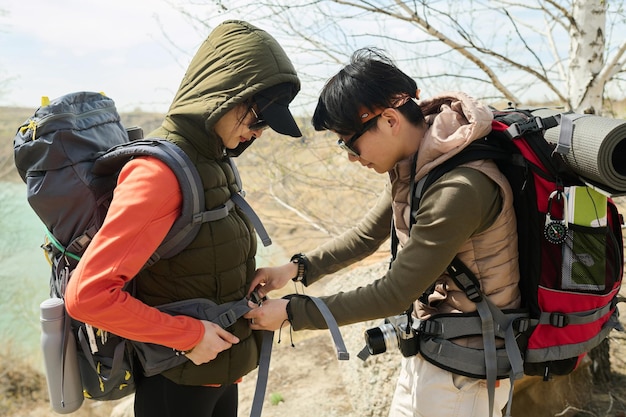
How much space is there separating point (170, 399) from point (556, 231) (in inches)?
53.5

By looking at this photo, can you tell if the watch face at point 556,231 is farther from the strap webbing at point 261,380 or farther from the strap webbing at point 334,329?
the strap webbing at point 261,380

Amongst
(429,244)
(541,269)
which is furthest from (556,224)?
(429,244)

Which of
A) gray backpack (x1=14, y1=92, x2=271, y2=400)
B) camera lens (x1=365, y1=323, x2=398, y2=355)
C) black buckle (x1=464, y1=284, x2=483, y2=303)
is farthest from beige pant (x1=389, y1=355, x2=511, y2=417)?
gray backpack (x1=14, y1=92, x2=271, y2=400)

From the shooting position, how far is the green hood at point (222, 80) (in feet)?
5.52

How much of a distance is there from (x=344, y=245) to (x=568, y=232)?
3.07 feet

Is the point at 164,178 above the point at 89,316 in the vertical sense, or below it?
above

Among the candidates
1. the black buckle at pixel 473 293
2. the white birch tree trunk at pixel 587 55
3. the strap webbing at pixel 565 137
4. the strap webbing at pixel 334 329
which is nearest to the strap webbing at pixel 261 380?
the strap webbing at pixel 334 329

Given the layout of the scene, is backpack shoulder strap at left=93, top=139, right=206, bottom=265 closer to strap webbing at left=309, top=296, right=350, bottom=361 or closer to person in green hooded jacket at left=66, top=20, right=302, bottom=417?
person in green hooded jacket at left=66, top=20, right=302, bottom=417

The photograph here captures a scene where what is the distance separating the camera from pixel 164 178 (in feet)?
4.94

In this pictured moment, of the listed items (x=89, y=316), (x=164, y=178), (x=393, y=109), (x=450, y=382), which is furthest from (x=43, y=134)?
(x=450, y=382)

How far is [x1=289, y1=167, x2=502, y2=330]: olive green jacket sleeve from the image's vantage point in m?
1.61

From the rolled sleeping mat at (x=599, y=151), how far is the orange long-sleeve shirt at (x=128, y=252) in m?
1.19

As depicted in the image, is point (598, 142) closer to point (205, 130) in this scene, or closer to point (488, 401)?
point (488, 401)

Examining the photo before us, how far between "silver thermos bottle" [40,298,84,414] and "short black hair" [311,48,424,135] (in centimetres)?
107
